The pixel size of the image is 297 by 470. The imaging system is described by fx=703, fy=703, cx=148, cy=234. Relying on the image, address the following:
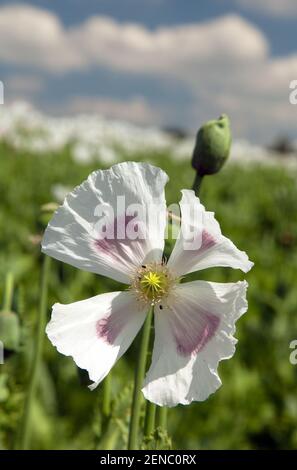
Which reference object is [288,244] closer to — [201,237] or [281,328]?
[281,328]

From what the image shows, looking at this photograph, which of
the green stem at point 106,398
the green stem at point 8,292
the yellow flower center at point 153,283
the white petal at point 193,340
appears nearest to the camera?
the white petal at point 193,340

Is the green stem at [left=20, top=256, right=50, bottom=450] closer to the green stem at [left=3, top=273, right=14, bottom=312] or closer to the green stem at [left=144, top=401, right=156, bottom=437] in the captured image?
the green stem at [left=3, top=273, right=14, bottom=312]

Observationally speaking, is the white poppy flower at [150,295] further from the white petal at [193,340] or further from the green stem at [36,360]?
the green stem at [36,360]

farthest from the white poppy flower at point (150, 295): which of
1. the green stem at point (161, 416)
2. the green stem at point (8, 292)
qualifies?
the green stem at point (8, 292)

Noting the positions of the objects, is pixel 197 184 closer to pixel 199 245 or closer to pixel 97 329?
pixel 199 245

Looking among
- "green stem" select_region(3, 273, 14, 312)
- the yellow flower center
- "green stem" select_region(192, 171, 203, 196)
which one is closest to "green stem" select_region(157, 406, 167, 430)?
the yellow flower center

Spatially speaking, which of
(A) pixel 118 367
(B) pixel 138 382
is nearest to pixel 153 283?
(B) pixel 138 382
